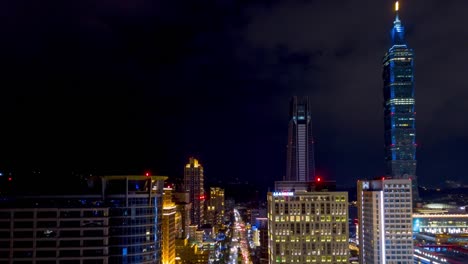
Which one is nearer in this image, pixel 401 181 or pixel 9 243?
pixel 9 243

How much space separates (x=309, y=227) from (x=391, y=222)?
49780mm

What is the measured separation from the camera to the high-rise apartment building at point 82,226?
247 feet

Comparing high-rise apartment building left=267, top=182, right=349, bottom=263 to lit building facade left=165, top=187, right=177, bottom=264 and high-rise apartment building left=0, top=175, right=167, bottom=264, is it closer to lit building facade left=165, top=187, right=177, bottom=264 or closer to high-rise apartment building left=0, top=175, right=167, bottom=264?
high-rise apartment building left=0, top=175, right=167, bottom=264

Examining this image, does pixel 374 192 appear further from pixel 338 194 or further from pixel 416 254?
pixel 338 194

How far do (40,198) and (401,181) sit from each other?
99528 mm

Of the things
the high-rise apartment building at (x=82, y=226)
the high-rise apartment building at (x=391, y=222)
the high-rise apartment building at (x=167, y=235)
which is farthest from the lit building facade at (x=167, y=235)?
the high-rise apartment building at (x=391, y=222)

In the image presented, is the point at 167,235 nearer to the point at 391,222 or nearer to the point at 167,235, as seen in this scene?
the point at 167,235

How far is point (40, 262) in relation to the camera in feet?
246

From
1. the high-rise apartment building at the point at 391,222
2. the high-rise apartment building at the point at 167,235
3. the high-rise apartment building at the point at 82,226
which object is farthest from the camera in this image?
the high-rise apartment building at the point at 391,222

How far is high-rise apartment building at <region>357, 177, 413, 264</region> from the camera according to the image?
136000 mm

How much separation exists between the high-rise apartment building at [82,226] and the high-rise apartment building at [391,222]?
254ft

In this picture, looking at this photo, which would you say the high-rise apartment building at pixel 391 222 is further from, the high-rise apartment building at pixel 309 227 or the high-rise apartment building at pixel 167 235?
the high-rise apartment building at pixel 167 235

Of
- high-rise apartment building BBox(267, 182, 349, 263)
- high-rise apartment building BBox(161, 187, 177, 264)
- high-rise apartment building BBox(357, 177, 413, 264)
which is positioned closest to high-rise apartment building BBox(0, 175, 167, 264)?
high-rise apartment building BBox(267, 182, 349, 263)

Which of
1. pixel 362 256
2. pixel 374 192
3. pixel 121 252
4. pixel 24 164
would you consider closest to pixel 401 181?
pixel 374 192
